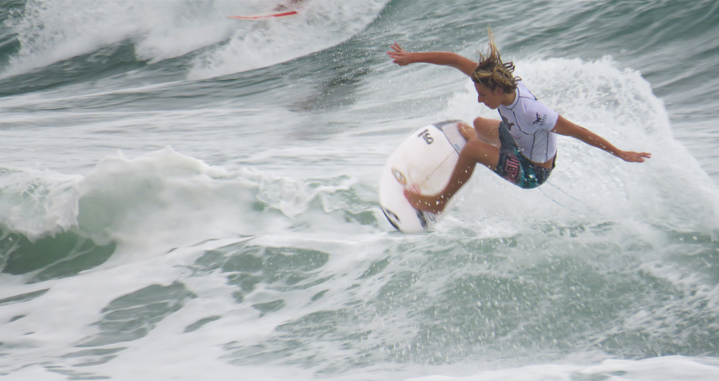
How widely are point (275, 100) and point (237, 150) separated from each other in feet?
7.98

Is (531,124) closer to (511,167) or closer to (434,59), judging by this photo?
(511,167)

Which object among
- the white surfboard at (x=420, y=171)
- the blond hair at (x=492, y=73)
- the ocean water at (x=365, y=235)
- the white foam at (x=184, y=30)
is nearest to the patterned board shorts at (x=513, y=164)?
the white surfboard at (x=420, y=171)

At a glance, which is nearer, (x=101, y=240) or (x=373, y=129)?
(x=101, y=240)

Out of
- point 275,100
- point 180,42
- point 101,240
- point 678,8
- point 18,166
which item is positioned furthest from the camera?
point 180,42

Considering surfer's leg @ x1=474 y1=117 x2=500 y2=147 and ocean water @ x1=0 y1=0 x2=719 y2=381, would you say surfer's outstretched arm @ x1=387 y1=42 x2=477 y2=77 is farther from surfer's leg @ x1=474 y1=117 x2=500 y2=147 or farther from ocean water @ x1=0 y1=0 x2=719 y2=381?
ocean water @ x1=0 y1=0 x2=719 y2=381

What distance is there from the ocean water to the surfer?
28.6 inches

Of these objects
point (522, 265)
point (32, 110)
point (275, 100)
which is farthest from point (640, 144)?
point (32, 110)

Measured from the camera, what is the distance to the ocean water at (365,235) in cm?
360

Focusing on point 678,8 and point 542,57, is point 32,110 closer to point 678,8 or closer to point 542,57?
point 542,57

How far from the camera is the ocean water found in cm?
360

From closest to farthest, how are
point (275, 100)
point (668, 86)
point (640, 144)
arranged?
point (640, 144), point (668, 86), point (275, 100)

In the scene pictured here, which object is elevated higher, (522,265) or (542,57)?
(542,57)

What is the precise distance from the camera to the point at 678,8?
871cm

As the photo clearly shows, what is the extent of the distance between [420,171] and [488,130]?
22.4 inches
